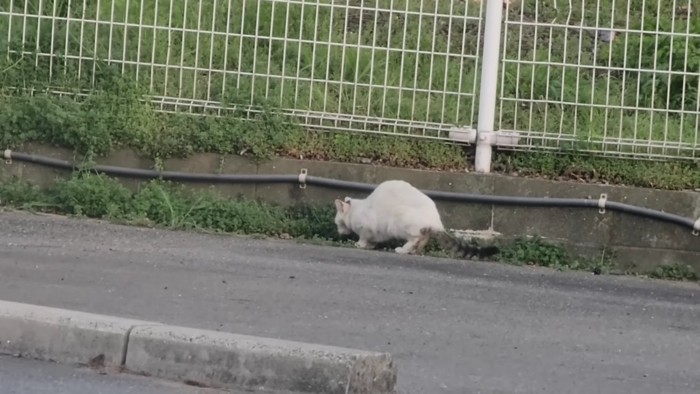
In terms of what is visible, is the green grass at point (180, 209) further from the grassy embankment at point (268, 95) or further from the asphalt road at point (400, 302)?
the asphalt road at point (400, 302)

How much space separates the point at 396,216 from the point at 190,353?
11.1 feet

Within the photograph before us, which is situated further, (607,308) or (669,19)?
(669,19)

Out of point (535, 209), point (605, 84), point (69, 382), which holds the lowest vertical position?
point (69, 382)

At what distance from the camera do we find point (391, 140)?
869 cm

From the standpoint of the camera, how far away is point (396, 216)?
26.1ft

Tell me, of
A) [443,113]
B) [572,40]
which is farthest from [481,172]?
[572,40]

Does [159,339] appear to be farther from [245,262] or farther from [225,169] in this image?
[225,169]

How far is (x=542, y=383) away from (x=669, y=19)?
475 cm

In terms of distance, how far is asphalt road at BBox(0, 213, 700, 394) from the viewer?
5.17 metres

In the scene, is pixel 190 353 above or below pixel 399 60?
below

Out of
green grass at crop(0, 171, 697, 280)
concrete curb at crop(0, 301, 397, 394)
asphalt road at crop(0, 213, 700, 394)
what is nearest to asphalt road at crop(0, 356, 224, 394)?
concrete curb at crop(0, 301, 397, 394)

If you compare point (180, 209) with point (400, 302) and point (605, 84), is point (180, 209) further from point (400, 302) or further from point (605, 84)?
point (605, 84)

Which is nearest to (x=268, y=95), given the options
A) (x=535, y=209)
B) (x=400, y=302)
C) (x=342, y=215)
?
(x=342, y=215)

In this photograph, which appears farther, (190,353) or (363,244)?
(363,244)
